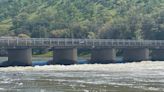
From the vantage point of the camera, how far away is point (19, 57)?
274 ft

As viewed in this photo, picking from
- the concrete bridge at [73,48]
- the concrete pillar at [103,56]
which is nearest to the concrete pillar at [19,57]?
the concrete bridge at [73,48]

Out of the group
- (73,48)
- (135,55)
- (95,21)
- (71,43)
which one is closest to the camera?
(73,48)

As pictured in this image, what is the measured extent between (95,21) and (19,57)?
7709 cm

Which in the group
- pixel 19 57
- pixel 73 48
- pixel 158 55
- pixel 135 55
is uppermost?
pixel 73 48

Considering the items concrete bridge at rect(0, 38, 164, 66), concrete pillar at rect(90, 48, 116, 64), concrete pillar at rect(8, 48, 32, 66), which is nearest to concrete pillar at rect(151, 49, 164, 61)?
concrete bridge at rect(0, 38, 164, 66)

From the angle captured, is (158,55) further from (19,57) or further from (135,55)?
(19,57)

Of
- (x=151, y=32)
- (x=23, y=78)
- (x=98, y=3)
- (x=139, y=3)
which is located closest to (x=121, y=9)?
(x=139, y=3)

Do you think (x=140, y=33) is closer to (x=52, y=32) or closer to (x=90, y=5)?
(x=52, y=32)

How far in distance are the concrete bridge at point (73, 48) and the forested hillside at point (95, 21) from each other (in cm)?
2400

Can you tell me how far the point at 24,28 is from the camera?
162 m

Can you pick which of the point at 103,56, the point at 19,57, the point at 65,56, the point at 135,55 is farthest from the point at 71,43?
the point at 135,55

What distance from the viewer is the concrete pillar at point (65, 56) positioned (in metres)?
90.7

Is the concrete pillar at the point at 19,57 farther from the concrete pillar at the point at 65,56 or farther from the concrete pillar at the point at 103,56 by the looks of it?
the concrete pillar at the point at 103,56

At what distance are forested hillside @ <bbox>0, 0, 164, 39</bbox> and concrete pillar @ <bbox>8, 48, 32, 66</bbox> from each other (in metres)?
55.3
